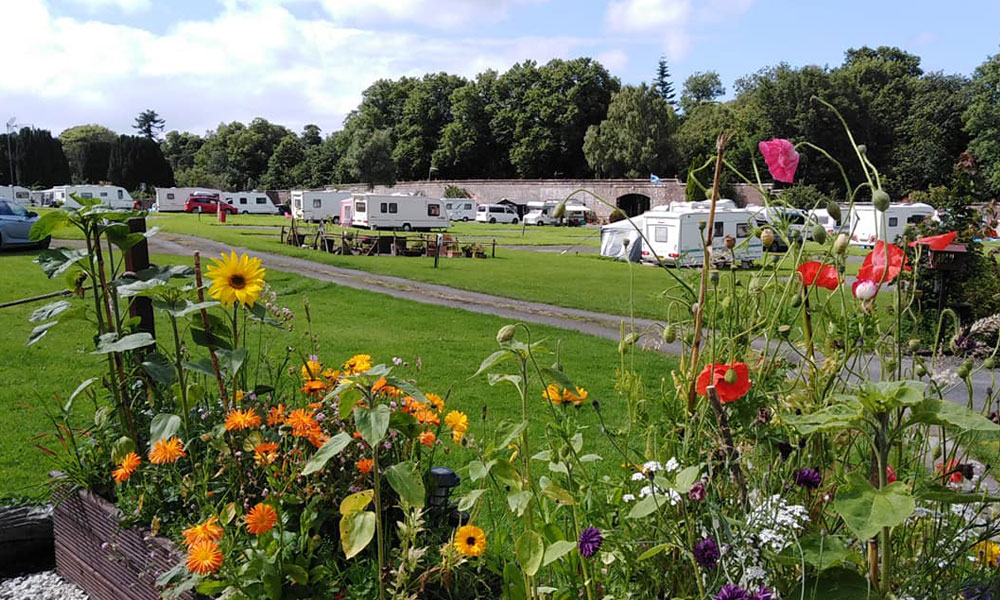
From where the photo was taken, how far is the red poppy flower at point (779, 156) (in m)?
1.28

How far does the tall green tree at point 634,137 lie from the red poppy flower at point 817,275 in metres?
49.6

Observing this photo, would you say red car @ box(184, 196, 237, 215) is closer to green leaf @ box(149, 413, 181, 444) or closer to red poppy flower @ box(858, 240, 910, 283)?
green leaf @ box(149, 413, 181, 444)

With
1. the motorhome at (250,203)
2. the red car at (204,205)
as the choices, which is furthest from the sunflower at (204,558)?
the motorhome at (250,203)

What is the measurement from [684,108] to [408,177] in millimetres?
34798

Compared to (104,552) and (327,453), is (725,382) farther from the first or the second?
(104,552)

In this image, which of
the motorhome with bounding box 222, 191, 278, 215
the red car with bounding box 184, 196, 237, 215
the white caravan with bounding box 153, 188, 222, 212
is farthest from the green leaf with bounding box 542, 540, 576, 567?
the white caravan with bounding box 153, 188, 222, 212

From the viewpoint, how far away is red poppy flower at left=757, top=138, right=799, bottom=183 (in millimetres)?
1276

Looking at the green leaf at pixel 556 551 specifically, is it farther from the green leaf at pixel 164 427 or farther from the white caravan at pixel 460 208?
the white caravan at pixel 460 208

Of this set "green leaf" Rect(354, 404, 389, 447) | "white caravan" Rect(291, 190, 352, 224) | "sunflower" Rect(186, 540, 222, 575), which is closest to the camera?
"green leaf" Rect(354, 404, 389, 447)

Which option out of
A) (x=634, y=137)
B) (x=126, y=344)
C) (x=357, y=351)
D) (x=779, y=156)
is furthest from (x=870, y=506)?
(x=634, y=137)

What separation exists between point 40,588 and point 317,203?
138 ft

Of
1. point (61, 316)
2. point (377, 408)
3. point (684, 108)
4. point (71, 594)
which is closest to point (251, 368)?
point (71, 594)

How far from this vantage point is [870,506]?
0.94 meters

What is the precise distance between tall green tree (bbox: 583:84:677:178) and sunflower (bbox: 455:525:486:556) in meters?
49.8
